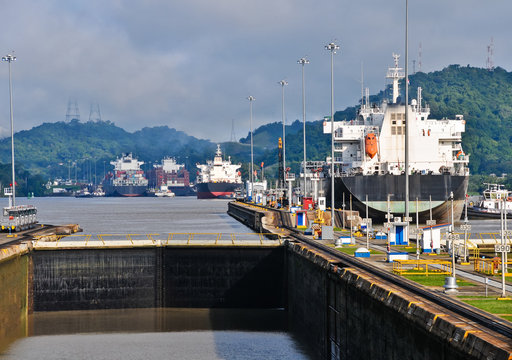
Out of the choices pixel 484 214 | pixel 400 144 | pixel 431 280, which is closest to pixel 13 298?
pixel 431 280

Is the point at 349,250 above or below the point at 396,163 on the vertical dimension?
below

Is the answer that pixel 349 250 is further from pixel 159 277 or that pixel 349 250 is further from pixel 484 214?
pixel 484 214

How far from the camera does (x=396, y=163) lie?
110 m

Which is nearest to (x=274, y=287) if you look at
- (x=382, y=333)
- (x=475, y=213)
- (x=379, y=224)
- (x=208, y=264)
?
(x=208, y=264)

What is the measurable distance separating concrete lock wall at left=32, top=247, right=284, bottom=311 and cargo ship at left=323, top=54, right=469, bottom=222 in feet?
140

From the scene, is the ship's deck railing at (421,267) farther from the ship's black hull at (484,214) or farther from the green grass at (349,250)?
the ship's black hull at (484,214)

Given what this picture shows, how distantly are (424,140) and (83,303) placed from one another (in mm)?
65846

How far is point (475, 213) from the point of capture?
14562cm

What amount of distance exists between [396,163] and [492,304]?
268ft

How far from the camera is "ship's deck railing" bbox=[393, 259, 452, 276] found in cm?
3984

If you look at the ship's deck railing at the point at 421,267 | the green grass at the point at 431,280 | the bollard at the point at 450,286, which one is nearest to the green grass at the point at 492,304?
the bollard at the point at 450,286

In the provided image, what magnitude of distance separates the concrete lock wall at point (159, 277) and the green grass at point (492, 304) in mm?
30020

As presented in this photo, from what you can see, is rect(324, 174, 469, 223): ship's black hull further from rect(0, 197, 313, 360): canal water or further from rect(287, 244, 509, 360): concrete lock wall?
rect(287, 244, 509, 360): concrete lock wall

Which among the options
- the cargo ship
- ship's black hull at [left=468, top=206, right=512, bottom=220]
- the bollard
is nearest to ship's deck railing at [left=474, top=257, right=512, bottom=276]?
the bollard
